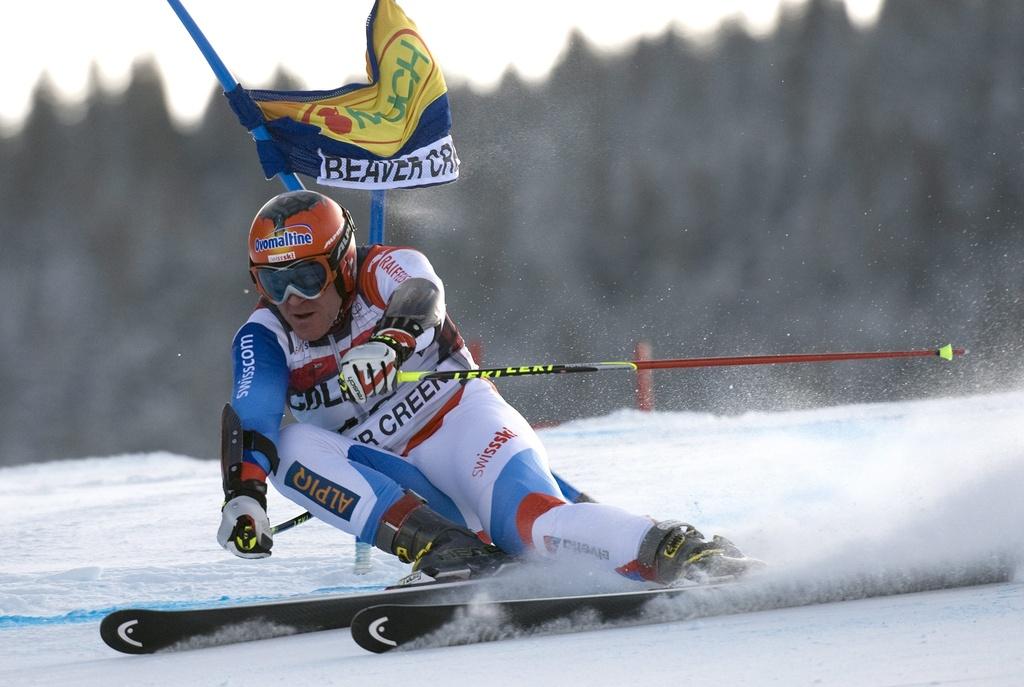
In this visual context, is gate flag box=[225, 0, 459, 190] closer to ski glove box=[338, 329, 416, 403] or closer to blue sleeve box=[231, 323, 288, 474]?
blue sleeve box=[231, 323, 288, 474]

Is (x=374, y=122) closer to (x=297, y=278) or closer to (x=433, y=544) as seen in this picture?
(x=297, y=278)

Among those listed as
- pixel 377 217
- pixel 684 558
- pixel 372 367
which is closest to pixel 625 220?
pixel 377 217

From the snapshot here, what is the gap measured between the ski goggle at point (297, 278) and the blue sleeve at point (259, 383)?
137mm

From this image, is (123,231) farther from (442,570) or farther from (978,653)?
(978,653)

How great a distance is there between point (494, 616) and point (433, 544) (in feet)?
1.85

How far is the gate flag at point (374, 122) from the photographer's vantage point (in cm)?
481

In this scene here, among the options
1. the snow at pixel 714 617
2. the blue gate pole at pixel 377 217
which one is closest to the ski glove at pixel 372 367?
the snow at pixel 714 617

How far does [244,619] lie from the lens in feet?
9.67

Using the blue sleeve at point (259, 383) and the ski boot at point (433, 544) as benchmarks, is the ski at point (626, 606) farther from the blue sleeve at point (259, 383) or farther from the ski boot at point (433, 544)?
the blue sleeve at point (259, 383)

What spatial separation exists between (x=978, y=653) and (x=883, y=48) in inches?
742

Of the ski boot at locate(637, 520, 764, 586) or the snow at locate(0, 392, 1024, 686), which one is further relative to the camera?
the ski boot at locate(637, 520, 764, 586)

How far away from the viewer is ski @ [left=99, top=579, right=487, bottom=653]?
289 centimetres

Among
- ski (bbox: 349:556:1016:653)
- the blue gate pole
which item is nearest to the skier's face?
ski (bbox: 349:556:1016:653)

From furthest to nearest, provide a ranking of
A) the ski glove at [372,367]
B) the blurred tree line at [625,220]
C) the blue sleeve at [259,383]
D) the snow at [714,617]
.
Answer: the blurred tree line at [625,220], the blue sleeve at [259,383], the ski glove at [372,367], the snow at [714,617]
